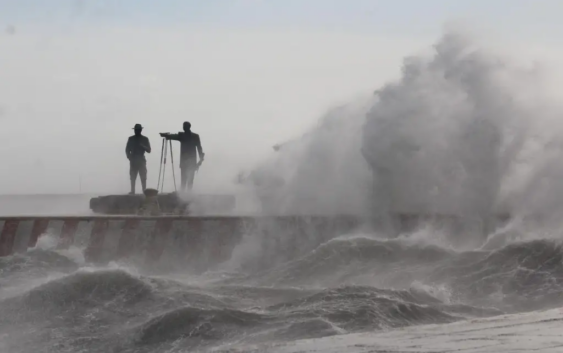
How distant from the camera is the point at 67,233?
12.7 m

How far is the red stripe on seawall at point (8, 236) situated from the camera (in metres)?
12.8

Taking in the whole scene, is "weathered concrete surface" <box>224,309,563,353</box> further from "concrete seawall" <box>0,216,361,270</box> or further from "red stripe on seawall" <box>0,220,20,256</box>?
"red stripe on seawall" <box>0,220,20,256</box>

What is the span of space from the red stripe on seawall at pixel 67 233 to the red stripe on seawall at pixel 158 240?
1229 millimetres

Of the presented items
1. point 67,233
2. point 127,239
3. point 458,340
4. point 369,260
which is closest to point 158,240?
point 127,239

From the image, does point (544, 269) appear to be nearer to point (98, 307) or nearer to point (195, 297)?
point (195, 297)

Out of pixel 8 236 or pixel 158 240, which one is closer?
pixel 158 240

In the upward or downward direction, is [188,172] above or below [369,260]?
above

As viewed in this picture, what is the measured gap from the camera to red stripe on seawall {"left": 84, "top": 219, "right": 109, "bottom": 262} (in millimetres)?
12383

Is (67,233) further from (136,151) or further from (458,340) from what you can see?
(458,340)

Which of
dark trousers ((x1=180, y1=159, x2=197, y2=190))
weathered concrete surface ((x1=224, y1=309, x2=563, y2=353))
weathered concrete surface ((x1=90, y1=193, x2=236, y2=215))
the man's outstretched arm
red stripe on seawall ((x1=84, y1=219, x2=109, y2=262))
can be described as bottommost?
weathered concrete surface ((x1=224, y1=309, x2=563, y2=353))

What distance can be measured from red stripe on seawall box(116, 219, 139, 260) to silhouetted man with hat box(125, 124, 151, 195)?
15.0 ft

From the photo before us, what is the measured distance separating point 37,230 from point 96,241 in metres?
1.02

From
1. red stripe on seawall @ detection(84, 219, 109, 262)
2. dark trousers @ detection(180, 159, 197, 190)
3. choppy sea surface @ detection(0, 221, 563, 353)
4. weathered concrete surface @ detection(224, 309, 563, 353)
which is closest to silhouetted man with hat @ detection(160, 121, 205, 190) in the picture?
dark trousers @ detection(180, 159, 197, 190)

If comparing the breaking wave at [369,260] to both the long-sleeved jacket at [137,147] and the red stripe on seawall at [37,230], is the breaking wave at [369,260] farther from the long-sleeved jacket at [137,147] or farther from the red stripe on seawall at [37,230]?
the long-sleeved jacket at [137,147]
